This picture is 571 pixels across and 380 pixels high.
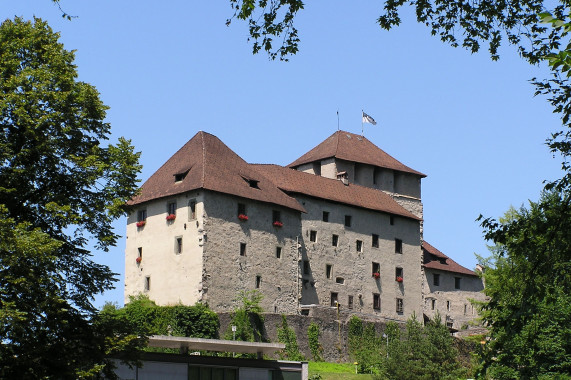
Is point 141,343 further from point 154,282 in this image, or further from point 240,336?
point 154,282

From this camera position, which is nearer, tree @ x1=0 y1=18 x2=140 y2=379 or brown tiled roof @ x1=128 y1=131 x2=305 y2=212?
tree @ x1=0 y1=18 x2=140 y2=379

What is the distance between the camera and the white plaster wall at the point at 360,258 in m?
66.8

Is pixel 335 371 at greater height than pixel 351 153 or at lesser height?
lesser

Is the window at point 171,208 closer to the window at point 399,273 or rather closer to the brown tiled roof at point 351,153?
the brown tiled roof at point 351,153

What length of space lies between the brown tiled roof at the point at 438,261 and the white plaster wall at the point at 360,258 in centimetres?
541

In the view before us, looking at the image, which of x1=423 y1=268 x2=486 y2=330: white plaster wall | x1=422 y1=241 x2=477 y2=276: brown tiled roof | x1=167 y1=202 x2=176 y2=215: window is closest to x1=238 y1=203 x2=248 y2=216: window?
x1=167 y1=202 x2=176 y2=215: window

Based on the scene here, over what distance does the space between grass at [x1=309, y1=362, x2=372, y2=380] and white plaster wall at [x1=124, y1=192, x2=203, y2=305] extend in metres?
7.88

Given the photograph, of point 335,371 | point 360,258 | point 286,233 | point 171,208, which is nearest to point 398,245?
point 360,258

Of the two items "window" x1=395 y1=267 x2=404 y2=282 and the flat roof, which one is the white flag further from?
the flat roof

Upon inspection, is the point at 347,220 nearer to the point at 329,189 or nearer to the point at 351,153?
the point at 329,189

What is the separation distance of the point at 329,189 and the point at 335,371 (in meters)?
16.3

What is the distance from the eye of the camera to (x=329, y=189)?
70312mm

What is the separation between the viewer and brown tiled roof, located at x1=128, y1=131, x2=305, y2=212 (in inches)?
2413

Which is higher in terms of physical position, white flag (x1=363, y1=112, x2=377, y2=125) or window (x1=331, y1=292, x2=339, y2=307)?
white flag (x1=363, y1=112, x2=377, y2=125)
